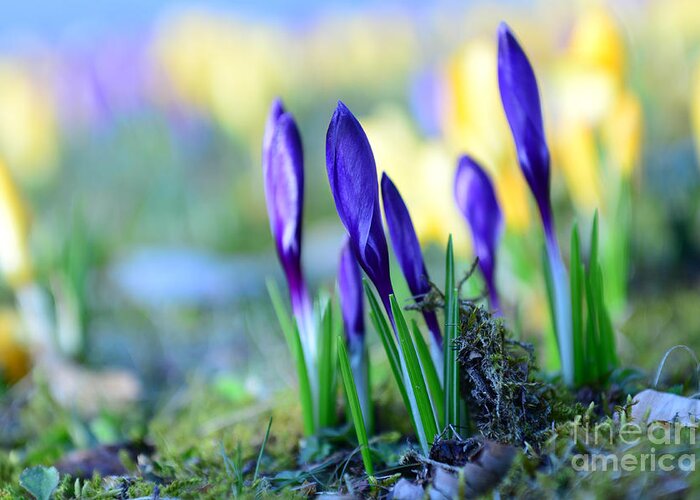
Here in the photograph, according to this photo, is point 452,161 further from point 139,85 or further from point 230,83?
point 139,85

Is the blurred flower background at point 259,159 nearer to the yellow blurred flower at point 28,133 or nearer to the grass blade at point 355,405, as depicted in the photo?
the yellow blurred flower at point 28,133

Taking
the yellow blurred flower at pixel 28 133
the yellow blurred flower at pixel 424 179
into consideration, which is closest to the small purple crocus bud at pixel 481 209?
the yellow blurred flower at pixel 424 179

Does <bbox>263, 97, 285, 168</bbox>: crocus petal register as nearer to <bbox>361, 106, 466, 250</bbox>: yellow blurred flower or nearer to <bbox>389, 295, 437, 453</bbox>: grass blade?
<bbox>389, 295, 437, 453</bbox>: grass blade

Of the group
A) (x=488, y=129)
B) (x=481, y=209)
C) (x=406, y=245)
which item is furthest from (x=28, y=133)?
(x=406, y=245)

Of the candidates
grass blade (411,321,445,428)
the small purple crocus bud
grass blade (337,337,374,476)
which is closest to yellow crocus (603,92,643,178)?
the small purple crocus bud

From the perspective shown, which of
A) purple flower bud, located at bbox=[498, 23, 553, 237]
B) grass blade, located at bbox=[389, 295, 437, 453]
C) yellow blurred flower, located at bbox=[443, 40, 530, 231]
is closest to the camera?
grass blade, located at bbox=[389, 295, 437, 453]

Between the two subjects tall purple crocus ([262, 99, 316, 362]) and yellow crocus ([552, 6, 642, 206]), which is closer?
tall purple crocus ([262, 99, 316, 362])
